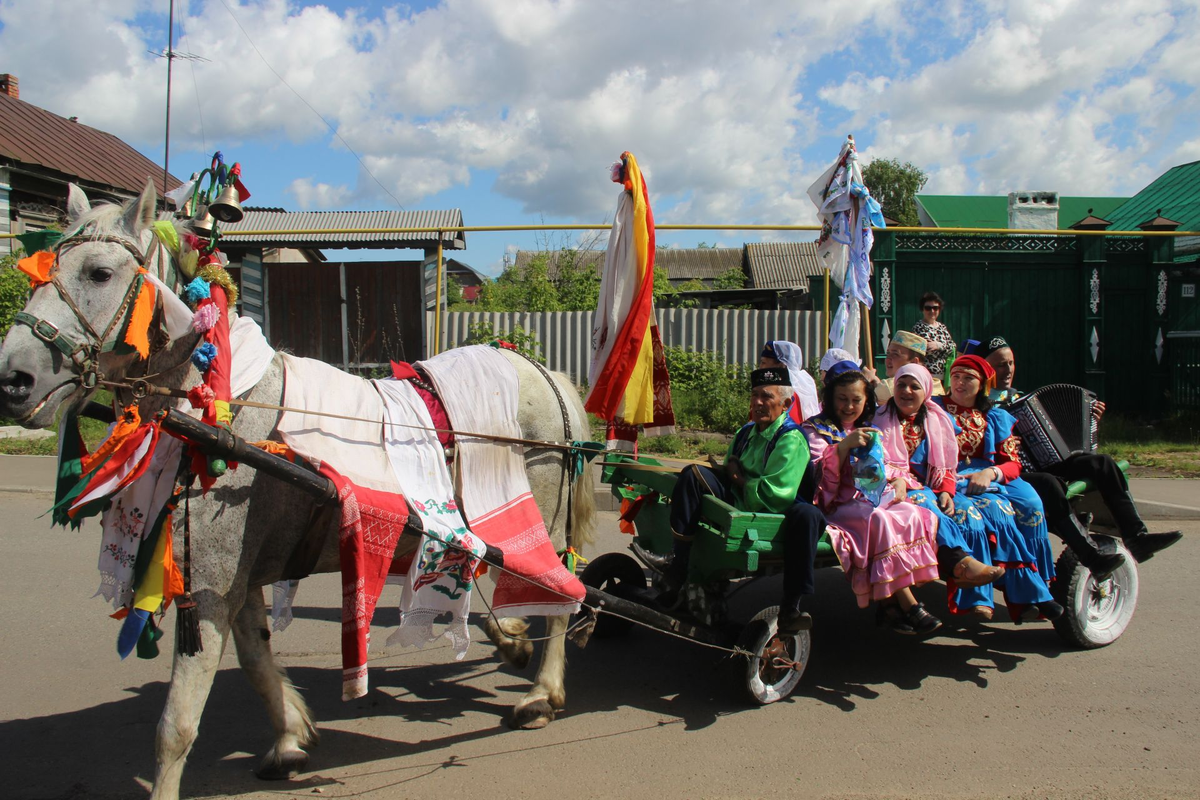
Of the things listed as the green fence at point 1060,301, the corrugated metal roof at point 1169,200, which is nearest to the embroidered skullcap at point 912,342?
the green fence at point 1060,301

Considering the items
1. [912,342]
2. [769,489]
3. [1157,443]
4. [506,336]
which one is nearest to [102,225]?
[769,489]

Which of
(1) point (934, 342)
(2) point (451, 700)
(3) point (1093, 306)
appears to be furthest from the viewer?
(3) point (1093, 306)

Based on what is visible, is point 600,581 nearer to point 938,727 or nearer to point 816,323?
point 938,727

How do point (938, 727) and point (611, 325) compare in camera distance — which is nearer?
point (938, 727)

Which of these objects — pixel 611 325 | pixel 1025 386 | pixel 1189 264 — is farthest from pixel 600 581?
pixel 1189 264

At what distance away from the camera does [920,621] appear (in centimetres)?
396

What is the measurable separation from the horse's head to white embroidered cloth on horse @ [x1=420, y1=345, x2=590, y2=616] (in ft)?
4.30

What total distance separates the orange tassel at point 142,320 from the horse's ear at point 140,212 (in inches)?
7.4

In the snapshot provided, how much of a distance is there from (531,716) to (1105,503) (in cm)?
352

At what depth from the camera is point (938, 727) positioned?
376cm

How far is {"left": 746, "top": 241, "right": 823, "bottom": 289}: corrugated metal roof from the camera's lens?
35031 mm

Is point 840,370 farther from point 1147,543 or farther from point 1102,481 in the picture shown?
point 1147,543

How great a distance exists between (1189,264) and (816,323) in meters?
5.45

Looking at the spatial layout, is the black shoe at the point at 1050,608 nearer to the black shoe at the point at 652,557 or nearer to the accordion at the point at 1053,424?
the accordion at the point at 1053,424
